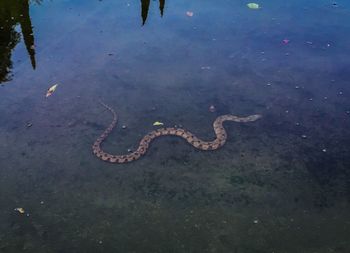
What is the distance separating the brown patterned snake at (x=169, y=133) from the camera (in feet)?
21.0

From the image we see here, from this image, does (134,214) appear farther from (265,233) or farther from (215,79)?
(215,79)

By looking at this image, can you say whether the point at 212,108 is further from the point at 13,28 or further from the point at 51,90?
the point at 13,28

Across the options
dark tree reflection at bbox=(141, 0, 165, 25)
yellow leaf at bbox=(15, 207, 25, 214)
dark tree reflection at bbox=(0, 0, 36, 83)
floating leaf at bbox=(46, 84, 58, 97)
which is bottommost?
yellow leaf at bbox=(15, 207, 25, 214)

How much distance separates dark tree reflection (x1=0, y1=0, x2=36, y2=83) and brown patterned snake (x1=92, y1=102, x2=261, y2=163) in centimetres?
259

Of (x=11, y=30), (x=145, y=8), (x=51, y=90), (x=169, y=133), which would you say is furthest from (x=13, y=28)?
(x=169, y=133)

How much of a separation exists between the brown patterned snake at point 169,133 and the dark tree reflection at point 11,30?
102 inches

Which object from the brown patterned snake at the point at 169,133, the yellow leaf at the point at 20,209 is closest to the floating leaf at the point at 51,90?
the brown patterned snake at the point at 169,133

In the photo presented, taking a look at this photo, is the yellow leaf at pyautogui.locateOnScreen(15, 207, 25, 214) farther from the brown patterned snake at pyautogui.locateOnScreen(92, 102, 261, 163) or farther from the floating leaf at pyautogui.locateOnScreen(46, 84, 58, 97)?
the floating leaf at pyautogui.locateOnScreen(46, 84, 58, 97)

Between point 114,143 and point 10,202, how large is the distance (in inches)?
70.1

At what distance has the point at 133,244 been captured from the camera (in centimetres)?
515

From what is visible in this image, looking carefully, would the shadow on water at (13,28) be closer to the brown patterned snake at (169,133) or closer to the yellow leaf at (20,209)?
the brown patterned snake at (169,133)

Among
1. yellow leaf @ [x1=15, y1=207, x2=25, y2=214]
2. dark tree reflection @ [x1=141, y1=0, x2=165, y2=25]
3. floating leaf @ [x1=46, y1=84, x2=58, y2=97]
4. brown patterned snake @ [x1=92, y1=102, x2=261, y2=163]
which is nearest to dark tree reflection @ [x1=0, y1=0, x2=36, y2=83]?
floating leaf @ [x1=46, y1=84, x2=58, y2=97]

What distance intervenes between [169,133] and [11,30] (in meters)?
4.67

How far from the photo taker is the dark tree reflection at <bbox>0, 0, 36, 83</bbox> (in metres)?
8.14
